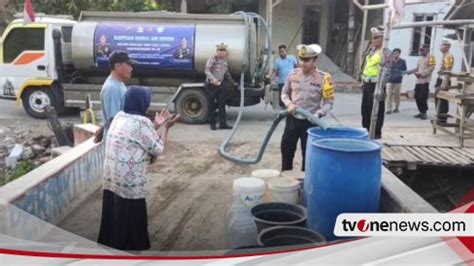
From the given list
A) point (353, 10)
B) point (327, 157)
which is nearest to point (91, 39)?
point (327, 157)

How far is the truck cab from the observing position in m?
8.99

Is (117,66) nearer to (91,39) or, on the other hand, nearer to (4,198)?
(4,198)

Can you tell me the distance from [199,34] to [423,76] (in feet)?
15.6

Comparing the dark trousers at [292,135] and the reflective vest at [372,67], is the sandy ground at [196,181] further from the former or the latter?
the reflective vest at [372,67]

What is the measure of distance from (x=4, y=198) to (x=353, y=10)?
46.0 ft

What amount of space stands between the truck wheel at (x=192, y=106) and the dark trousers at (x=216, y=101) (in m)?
0.45

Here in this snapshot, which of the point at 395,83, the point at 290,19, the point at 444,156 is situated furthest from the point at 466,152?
the point at 290,19

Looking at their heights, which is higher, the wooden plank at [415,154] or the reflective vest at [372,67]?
the reflective vest at [372,67]

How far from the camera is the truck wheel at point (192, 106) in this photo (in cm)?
895

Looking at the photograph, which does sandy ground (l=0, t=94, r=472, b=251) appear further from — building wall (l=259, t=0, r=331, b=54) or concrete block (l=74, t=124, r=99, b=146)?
building wall (l=259, t=0, r=331, b=54)

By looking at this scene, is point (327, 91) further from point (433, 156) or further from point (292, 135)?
point (433, 156)

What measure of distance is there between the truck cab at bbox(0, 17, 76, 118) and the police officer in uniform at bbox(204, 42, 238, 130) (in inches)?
124

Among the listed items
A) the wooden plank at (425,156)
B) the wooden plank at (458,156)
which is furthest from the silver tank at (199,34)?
the wooden plank at (458,156)

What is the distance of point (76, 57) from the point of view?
906 centimetres
